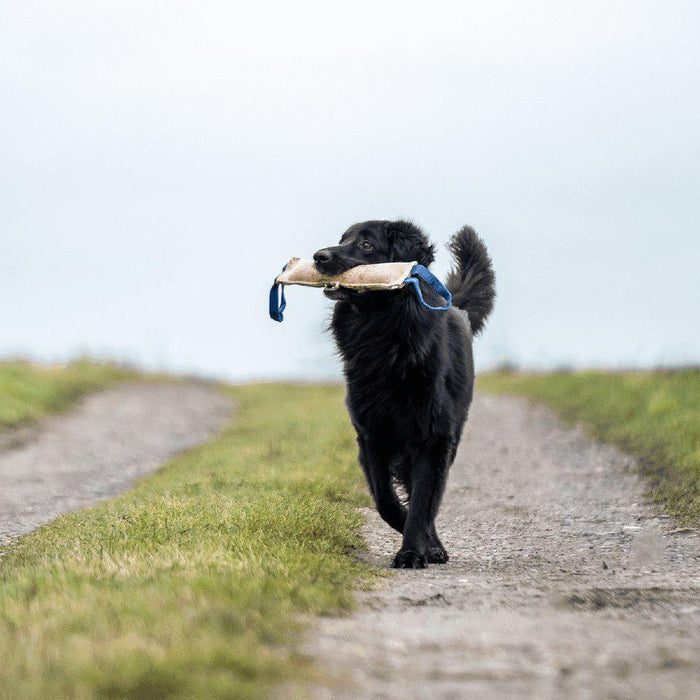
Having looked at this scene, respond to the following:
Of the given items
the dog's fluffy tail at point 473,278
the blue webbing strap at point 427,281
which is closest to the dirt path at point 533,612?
the blue webbing strap at point 427,281

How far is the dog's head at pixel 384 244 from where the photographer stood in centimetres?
506

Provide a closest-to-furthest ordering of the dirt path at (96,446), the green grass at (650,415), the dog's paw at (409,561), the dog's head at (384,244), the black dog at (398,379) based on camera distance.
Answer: the dog's paw at (409,561)
the black dog at (398,379)
the dog's head at (384,244)
the green grass at (650,415)
the dirt path at (96,446)

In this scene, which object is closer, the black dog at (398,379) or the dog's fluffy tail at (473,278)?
the black dog at (398,379)

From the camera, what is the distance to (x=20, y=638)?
→ 9.30ft

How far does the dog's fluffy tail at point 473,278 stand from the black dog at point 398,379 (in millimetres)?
1525

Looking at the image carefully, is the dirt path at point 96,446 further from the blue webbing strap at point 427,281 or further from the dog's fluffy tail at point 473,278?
the dog's fluffy tail at point 473,278

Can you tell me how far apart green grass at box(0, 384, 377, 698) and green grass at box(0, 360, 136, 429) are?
642 centimetres

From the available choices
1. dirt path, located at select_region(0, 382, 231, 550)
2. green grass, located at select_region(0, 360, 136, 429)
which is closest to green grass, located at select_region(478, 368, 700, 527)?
dirt path, located at select_region(0, 382, 231, 550)

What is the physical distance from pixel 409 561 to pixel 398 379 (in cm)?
97

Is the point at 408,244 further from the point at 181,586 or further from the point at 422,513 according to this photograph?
the point at 181,586

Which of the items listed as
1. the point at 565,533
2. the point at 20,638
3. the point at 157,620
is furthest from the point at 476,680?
the point at 565,533

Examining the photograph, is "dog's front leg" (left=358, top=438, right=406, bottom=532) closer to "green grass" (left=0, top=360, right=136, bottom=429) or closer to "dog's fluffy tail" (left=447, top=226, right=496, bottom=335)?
"dog's fluffy tail" (left=447, top=226, right=496, bottom=335)

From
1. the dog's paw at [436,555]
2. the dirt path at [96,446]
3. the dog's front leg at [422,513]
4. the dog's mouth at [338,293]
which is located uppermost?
the dog's mouth at [338,293]

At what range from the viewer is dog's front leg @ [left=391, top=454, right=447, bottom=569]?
4.64 meters
